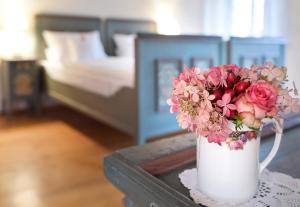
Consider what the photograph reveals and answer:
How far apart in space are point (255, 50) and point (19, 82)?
278 centimetres

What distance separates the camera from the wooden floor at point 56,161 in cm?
188

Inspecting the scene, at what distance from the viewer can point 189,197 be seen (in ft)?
2.11

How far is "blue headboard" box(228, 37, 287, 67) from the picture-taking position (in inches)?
116

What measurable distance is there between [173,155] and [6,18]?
3737 millimetres

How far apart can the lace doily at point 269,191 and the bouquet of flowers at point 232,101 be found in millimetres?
126

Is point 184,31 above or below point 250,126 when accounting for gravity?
above

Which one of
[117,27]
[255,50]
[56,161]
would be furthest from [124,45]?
[56,161]

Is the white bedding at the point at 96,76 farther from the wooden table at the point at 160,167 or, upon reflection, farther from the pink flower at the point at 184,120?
the pink flower at the point at 184,120

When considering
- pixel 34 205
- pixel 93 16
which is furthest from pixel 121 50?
pixel 34 205

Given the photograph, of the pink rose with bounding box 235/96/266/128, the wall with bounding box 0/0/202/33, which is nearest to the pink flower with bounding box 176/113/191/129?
the pink rose with bounding box 235/96/266/128

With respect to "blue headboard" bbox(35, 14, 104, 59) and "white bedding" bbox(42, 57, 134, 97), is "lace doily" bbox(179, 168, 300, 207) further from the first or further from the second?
"blue headboard" bbox(35, 14, 104, 59)

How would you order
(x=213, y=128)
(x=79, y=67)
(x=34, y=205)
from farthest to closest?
(x=79, y=67) → (x=34, y=205) → (x=213, y=128)

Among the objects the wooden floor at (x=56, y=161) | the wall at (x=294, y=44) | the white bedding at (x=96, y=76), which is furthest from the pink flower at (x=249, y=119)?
the wall at (x=294, y=44)

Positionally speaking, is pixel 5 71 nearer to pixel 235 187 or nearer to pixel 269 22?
pixel 269 22
